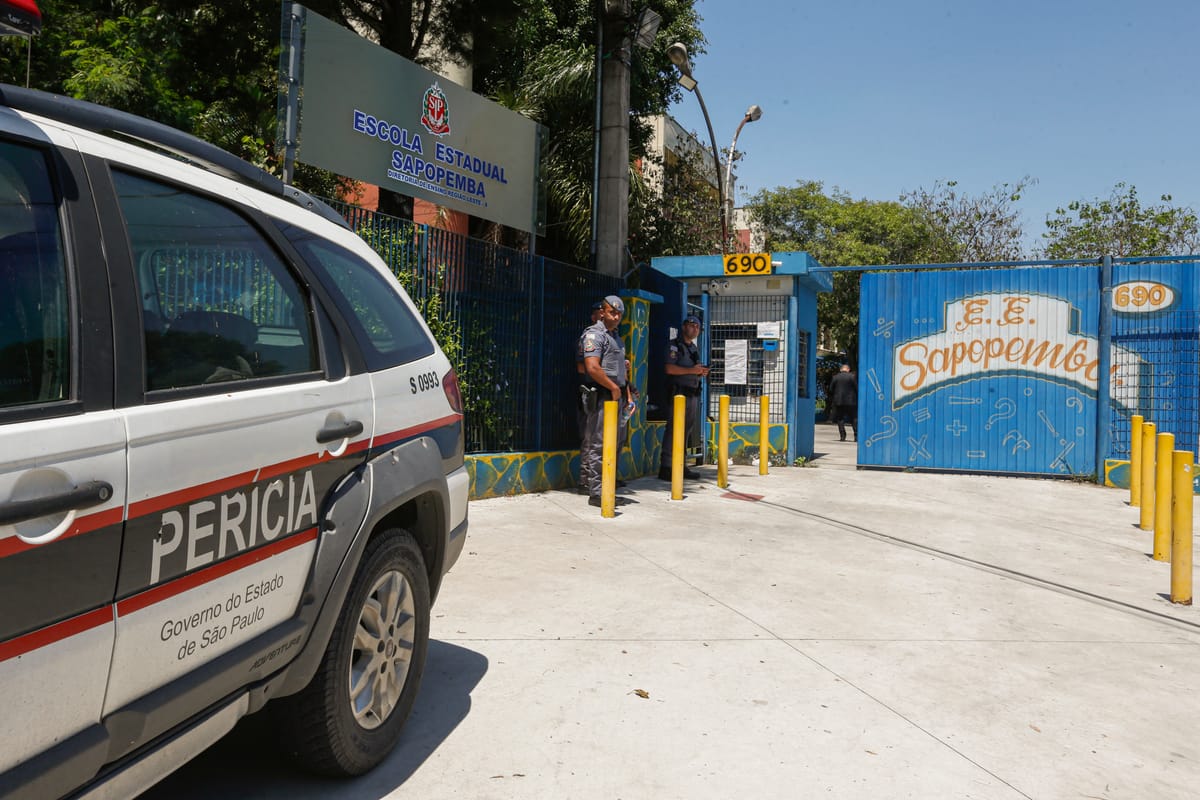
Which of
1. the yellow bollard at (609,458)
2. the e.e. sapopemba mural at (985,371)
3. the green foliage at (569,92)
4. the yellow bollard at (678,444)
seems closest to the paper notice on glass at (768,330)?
the e.e. sapopemba mural at (985,371)

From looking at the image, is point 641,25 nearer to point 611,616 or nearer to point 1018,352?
point 1018,352

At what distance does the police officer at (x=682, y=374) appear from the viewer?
9969mm

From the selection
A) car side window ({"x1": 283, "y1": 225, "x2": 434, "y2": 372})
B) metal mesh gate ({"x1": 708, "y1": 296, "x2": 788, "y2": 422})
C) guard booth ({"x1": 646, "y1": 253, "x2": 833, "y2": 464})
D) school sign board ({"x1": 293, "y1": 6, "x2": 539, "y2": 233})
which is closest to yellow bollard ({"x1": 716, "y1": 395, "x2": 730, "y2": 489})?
guard booth ({"x1": 646, "y1": 253, "x2": 833, "y2": 464})

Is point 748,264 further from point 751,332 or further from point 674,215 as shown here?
point 674,215

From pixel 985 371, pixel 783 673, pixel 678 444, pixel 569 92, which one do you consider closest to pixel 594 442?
pixel 678 444

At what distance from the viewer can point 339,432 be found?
2506mm

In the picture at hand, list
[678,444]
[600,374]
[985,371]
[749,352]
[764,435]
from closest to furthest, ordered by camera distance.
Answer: [600,374], [678,444], [764,435], [985,371], [749,352]

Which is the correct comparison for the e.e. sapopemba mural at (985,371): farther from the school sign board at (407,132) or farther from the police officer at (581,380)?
the school sign board at (407,132)

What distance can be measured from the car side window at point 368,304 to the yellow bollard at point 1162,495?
→ 16.5 ft

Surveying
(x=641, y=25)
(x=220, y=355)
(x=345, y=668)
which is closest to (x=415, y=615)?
(x=345, y=668)

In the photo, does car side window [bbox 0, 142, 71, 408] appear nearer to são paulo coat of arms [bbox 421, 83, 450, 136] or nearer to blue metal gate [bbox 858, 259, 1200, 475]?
são paulo coat of arms [bbox 421, 83, 450, 136]

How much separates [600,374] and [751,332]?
5637 millimetres

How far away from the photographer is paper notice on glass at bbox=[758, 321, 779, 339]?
12.7m

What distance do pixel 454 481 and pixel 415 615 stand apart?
0.55 metres
